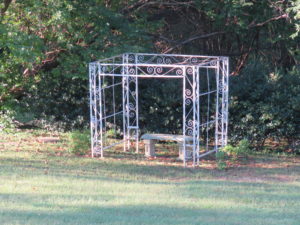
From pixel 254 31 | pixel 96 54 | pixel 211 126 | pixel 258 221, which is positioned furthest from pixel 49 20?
pixel 254 31

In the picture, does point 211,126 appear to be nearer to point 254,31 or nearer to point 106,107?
point 106,107

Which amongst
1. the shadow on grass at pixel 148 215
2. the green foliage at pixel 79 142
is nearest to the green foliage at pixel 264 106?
the green foliage at pixel 79 142

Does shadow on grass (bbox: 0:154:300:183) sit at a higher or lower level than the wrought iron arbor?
lower

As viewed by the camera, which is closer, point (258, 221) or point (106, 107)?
point (258, 221)

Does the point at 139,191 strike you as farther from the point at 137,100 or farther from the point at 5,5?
the point at 5,5

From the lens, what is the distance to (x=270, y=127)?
12875mm

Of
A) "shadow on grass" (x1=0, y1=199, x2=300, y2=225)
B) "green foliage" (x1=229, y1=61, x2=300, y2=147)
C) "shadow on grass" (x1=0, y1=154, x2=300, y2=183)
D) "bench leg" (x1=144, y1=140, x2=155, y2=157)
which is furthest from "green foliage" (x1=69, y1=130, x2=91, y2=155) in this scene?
"shadow on grass" (x1=0, y1=199, x2=300, y2=225)

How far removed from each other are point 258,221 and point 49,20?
726cm

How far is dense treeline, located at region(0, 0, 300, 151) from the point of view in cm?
1186

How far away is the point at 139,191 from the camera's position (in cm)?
819

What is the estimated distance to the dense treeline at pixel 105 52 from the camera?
11859mm

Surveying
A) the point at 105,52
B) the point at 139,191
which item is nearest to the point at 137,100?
the point at 105,52

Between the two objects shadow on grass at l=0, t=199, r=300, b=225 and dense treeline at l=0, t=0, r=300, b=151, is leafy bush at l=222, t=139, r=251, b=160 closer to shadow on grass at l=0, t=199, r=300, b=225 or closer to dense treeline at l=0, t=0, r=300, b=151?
dense treeline at l=0, t=0, r=300, b=151

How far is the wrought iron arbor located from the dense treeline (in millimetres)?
423
